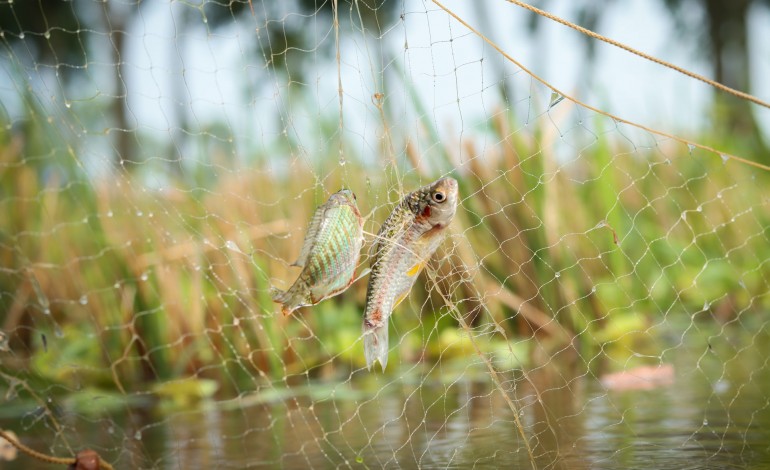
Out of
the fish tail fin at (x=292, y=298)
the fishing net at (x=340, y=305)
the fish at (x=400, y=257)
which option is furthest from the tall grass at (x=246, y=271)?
the fish tail fin at (x=292, y=298)

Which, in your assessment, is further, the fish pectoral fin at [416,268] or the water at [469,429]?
the water at [469,429]

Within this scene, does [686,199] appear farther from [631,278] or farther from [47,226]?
[47,226]

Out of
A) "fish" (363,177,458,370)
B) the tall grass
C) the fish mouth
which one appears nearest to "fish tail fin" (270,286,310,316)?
"fish" (363,177,458,370)

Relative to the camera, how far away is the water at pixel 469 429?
2.52 metres

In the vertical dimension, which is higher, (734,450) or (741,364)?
(734,450)

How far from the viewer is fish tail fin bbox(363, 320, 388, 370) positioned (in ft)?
6.38

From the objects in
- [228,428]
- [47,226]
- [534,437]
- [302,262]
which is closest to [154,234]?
[47,226]

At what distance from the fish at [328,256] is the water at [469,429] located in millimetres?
621

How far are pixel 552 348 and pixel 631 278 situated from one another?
1363mm

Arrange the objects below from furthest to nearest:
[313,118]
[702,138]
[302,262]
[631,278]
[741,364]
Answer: [702,138]
[631,278]
[741,364]
[313,118]
[302,262]

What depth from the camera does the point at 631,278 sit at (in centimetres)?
636

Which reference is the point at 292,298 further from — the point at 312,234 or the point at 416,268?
the point at 416,268

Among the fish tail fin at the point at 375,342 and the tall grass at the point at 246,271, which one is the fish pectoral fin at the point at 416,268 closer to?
the fish tail fin at the point at 375,342

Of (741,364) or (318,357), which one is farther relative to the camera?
(318,357)
